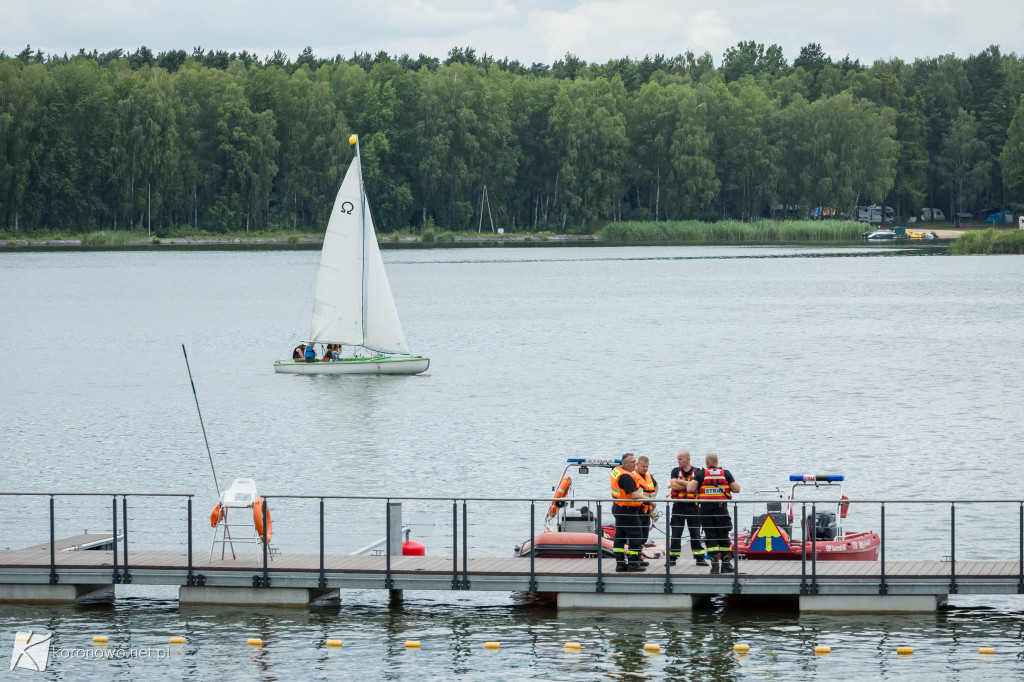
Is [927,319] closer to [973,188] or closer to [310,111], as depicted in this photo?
[310,111]

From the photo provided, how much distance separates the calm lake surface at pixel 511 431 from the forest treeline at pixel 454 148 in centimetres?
3702

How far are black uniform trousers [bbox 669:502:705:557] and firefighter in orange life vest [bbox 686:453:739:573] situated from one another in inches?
5.8

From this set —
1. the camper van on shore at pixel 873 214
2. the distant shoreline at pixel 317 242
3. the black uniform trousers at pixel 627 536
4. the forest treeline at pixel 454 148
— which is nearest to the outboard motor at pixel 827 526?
the black uniform trousers at pixel 627 536

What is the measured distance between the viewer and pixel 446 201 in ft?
540

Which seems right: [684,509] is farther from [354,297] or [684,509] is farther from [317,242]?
[317,242]

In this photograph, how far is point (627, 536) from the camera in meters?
21.1

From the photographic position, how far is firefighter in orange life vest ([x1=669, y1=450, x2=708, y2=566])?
20.8 m

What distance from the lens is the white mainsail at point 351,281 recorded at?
5466 centimetres

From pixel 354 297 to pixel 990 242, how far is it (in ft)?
320

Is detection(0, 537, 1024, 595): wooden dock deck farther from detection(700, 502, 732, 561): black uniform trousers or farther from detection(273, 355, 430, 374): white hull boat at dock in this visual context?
detection(273, 355, 430, 374): white hull boat at dock

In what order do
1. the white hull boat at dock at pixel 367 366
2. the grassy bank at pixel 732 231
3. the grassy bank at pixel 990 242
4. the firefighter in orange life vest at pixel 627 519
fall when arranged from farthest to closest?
1. the grassy bank at pixel 732 231
2. the grassy bank at pixel 990 242
3. the white hull boat at dock at pixel 367 366
4. the firefighter in orange life vest at pixel 627 519

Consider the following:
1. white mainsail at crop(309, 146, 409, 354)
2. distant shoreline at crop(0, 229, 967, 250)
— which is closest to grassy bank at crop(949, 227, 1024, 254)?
distant shoreline at crop(0, 229, 967, 250)

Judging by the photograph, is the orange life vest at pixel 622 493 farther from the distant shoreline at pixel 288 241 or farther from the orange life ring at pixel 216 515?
the distant shoreline at pixel 288 241

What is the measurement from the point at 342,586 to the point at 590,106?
148316 mm
